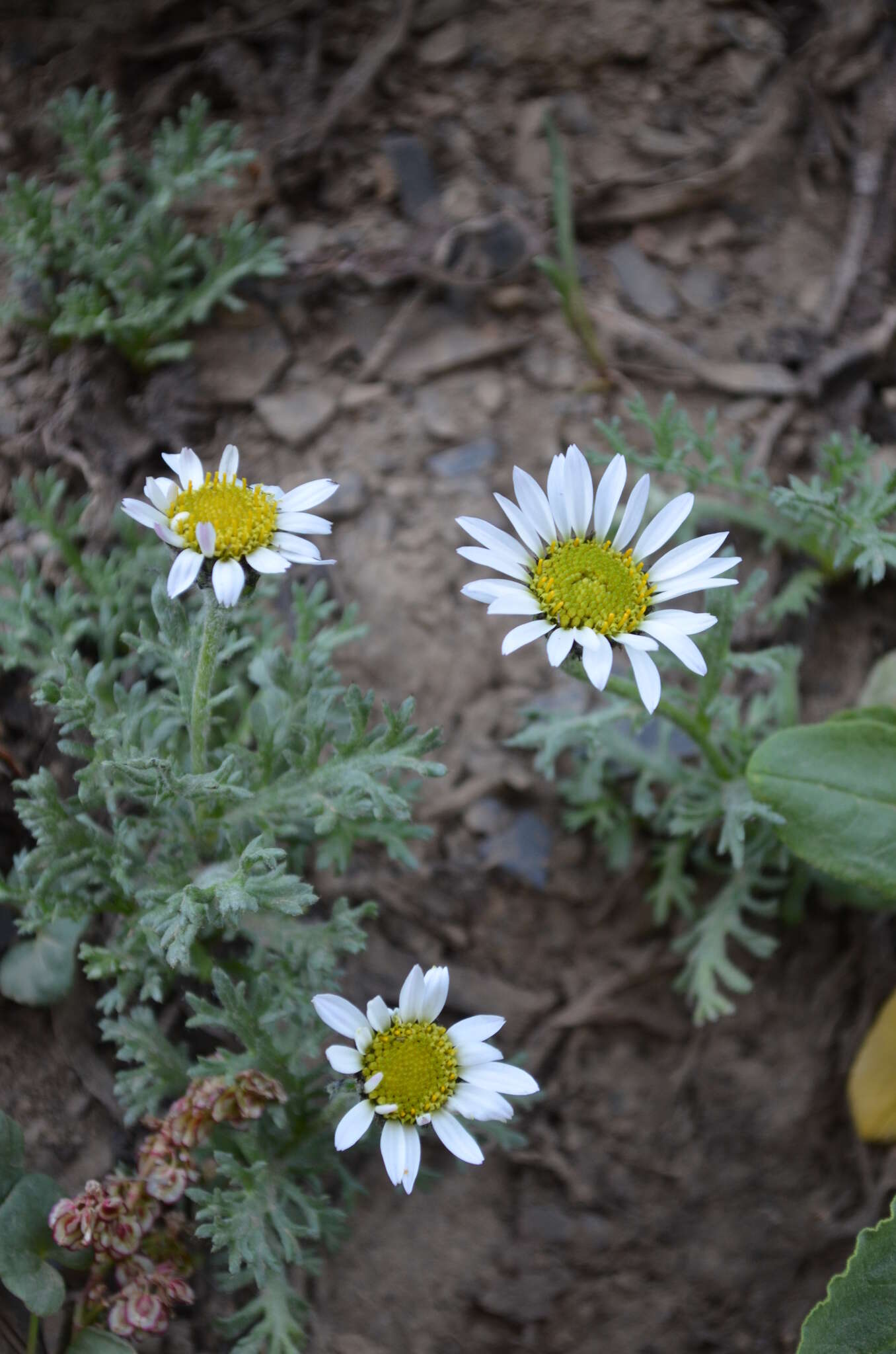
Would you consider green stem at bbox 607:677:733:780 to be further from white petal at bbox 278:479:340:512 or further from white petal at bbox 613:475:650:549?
white petal at bbox 278:479:340:512

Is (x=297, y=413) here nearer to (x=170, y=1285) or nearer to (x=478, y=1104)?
(x=478, y=1104)

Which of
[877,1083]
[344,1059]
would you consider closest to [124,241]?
[344,1059]

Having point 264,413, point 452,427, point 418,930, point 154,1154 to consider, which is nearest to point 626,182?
point 452,427

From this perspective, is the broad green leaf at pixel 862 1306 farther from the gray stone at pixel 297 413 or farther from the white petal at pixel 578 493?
the gray stone at pixel 297 413

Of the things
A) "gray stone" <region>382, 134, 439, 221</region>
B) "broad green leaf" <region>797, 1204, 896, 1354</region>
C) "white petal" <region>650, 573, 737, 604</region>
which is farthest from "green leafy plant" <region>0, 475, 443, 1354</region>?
"gray stone" <region>382, 134, 439, 221</region>

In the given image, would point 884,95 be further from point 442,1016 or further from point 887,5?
point 442,1016

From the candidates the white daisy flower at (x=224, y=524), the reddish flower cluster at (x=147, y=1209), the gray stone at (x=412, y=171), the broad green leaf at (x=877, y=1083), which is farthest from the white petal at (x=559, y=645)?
the gray stone at (x=412, y=171)
